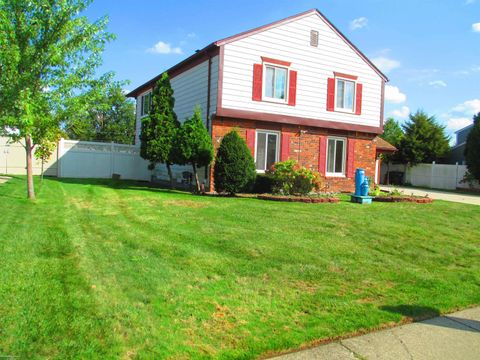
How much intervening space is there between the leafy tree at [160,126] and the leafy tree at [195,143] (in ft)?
5.48

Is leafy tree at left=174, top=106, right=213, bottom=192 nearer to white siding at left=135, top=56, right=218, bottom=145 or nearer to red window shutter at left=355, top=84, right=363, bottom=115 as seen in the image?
white siding at left=135, top=56, right=218, bottom=145

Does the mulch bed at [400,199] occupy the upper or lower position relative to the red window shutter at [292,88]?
lower

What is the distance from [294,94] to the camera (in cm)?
1606

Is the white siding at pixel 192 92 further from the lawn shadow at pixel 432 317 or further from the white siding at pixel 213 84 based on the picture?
the lawn shadow at pixel 432 317

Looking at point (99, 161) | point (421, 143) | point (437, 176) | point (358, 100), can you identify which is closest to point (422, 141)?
point (421, 143)

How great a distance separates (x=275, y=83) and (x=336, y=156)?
4377 mm

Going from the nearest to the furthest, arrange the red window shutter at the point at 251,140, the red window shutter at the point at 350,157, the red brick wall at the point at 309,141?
the red brick wall at the point at 309,141 → the red window shutter at the point at 251,140 → the red window shutter at the point at 350,157

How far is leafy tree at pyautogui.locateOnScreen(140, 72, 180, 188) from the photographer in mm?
15336

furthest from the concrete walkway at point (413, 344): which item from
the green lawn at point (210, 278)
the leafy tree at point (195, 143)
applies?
the leafy tree at point (195, 143)

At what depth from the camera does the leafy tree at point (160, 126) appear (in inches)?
604

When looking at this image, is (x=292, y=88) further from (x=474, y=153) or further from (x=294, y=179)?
(x=474, y=153)

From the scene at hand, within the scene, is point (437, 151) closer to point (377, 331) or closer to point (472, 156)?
point (472, 156)

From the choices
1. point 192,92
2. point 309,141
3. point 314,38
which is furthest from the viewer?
point 192,92

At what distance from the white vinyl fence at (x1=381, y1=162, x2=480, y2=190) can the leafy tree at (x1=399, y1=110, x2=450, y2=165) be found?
2.53 ft
